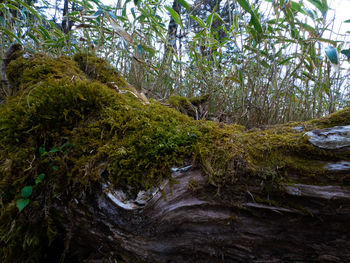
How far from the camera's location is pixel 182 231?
0.90 metres

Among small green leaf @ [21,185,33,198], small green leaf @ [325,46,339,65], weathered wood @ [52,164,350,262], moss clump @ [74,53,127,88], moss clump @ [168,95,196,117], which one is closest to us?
weathered wood @ [52,164,350,262]

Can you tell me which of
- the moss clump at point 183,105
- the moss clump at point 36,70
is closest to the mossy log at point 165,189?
the moss clump at point 36,70

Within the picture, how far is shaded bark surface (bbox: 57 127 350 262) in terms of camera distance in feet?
2.63

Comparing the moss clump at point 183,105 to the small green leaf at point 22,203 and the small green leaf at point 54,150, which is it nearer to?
the small green leaf at point 54,150

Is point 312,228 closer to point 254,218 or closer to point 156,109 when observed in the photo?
point 254,218

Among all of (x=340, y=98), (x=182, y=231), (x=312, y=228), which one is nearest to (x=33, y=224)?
(x=182, y=231)

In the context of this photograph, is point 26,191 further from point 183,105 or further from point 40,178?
point 183,105

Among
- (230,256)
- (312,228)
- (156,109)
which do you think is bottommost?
(230,256)

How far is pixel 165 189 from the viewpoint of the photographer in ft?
3.12

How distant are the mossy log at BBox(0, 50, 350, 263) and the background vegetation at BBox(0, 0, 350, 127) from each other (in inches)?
44.0

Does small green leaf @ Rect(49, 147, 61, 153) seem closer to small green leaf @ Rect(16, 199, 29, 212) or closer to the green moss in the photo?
small green leaf @ Rect(16, 199, 29, 212)

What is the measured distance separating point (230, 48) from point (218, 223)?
2742mm

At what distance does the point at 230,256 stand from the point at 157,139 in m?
0.68

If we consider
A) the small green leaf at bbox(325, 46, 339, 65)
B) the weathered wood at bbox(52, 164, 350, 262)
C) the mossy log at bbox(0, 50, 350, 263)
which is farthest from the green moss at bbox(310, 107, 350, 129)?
the small green leaf at bbox(325, 46, 339, 65)
